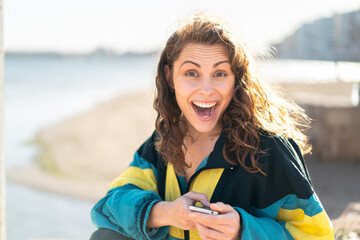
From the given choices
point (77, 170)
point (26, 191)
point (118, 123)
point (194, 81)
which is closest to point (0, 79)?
point (194, 81)

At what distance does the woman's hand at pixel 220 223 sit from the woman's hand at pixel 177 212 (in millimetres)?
62

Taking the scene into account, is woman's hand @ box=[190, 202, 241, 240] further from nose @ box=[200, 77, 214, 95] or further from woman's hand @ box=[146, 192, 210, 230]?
nose @ box=[200, 77, 214, 95]

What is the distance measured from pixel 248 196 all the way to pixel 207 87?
48 cm

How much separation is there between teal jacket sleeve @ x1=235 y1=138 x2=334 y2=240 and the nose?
0.33 m

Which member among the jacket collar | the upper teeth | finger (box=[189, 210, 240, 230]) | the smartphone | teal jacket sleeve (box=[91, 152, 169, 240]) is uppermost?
the upper teeth

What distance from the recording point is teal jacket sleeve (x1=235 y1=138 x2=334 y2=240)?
5.68ft

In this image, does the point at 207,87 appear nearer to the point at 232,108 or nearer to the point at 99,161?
the point at 232,108

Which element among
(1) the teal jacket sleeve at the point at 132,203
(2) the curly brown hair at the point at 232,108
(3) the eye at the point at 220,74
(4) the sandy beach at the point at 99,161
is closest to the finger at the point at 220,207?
(2) the curly brown hair at the point at 232,108

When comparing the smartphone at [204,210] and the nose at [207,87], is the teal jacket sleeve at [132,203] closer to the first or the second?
the smartphone at [204,210]

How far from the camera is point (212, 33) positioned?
1935 mm

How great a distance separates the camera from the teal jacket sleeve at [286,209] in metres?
1.73

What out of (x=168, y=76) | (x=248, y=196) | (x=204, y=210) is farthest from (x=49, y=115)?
(x=204, y=210)

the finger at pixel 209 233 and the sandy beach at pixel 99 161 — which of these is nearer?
the finger at pixel 209 233

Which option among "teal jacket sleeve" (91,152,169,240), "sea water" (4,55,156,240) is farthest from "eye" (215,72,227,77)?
"teal jacket sleeve" (91,152,169,240)
